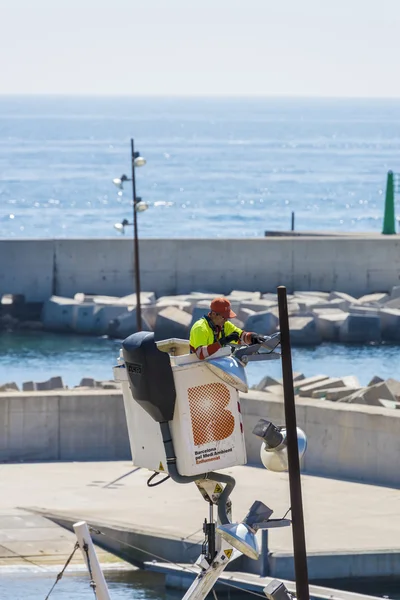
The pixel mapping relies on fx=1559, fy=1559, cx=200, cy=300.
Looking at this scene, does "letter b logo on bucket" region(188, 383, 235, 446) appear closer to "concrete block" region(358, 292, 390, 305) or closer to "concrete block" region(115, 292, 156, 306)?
"concrete block" region(115, 292, 156, 306)

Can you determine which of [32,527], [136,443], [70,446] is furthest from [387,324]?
[136,443]

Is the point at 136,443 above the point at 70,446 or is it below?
above

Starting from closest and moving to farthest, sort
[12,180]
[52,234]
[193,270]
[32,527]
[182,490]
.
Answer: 1. [32,527]
2. [182,490]
3. [193,270]
4. [52,234]
5. [12,180]

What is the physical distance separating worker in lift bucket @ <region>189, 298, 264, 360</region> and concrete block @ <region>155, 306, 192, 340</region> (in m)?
29.5

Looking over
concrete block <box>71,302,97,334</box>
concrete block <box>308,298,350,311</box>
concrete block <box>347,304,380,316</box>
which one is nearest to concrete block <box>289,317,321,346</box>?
concrete block <box>308,298,350,311</box>

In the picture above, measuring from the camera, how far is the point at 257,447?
687 inches

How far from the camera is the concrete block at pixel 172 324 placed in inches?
1531

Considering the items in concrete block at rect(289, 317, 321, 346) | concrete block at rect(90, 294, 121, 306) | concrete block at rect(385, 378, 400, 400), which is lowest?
concrete block at rect(289, 317, 321, 346)

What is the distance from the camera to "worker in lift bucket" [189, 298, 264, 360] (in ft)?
28.6

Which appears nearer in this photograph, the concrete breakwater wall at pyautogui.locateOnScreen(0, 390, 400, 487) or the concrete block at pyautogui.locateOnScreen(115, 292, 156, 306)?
the concrete breakwater wall at pyautogui.locateOnScreen(0, 390, 400, 487)

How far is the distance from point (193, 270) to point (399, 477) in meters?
28.0

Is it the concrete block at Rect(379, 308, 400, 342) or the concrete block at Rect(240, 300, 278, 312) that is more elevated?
the concrete block at Rect(240, 300, 278, 312)

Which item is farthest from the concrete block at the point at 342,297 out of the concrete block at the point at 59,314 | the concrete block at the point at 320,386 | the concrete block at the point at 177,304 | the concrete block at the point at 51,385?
the concrete block at the point at 320,386

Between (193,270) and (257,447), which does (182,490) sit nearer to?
(257,447)
